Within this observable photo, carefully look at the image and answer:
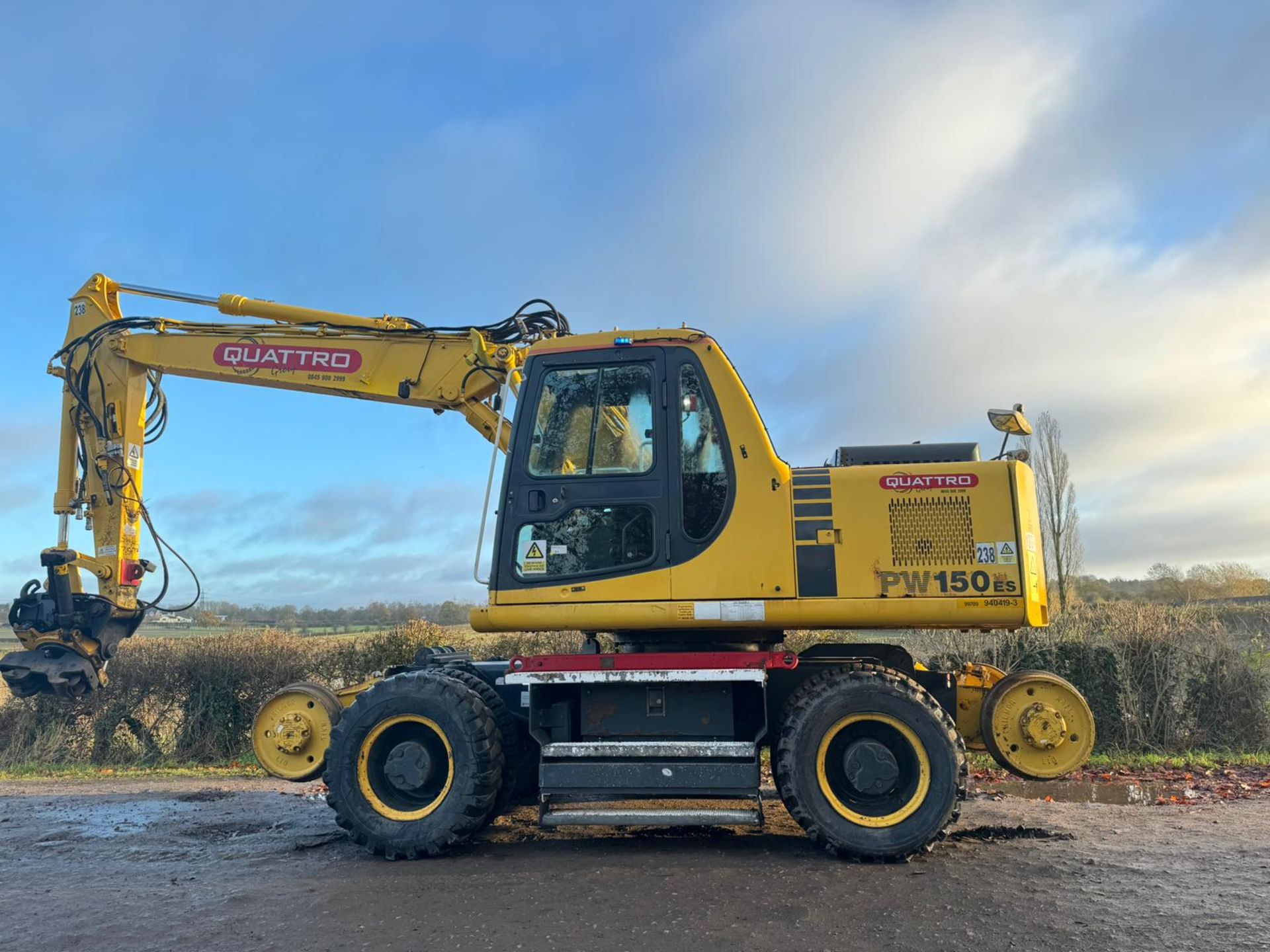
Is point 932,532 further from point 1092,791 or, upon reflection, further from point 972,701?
point 1092,791

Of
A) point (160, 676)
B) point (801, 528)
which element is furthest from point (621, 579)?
point (160, 676)

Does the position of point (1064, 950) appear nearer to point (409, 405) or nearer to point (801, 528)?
point (801, 528)

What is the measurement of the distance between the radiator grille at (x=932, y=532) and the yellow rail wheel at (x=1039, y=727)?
126 centimetres

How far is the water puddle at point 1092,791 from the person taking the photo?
26.4 ft

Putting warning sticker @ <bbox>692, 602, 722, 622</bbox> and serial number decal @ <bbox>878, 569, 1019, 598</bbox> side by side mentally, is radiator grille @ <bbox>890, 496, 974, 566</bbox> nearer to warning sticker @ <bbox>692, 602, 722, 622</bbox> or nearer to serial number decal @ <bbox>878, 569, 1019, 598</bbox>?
serial number decal @ <bbox>878, 569, 1019, 598</bbox>

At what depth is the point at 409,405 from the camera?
765cm

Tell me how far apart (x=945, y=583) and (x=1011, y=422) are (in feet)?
4.36

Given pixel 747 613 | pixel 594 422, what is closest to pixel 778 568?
pixel 747 613

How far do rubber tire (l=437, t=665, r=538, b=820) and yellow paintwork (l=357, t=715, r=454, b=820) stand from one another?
0.36m

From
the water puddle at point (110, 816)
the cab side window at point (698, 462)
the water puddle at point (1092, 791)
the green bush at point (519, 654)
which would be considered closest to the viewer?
the cab side window at point (698, 462)

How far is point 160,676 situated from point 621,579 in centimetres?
892

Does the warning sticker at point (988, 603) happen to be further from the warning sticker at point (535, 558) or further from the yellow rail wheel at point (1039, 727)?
the warning sticker at point (535, 558)

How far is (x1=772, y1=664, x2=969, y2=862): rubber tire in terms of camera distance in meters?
5.57

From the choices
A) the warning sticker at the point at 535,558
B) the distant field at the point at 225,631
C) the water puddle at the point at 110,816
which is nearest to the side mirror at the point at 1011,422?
the warning sticker at the point at 535,558
